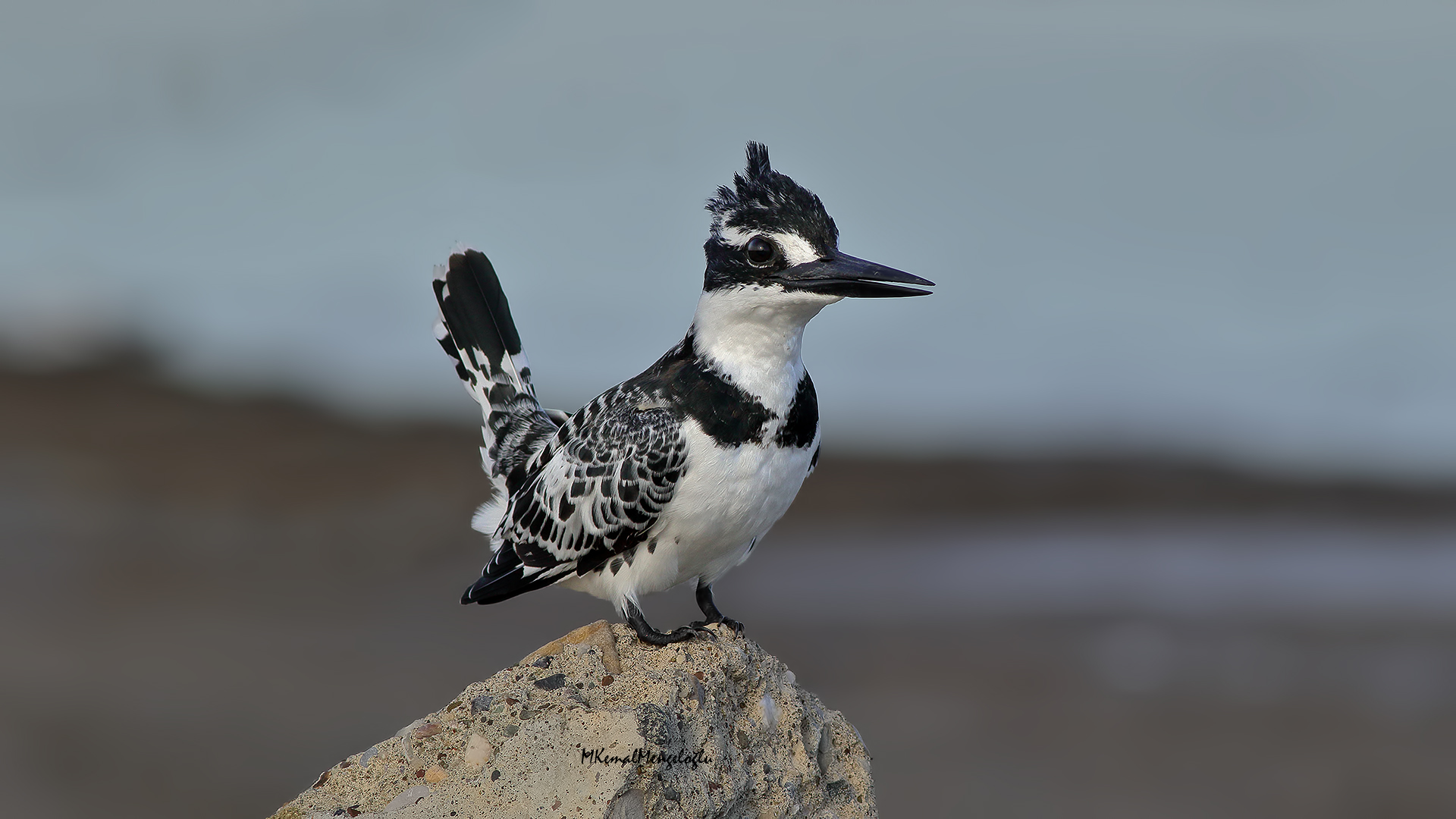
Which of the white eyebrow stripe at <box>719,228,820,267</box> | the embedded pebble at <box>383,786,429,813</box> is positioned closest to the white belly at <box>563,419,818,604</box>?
the white eyebrow stripe at <box>719,228,820,267</box>

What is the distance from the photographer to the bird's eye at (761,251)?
15.2ft

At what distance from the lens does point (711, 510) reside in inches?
189

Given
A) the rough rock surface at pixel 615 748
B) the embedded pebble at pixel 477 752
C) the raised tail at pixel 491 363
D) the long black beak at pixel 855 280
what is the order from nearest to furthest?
1. the rough rock surface at pixel 615 748
2. the embedded pebble at pixel 477 752
3. the long black beak at pixel 855 280
4. the raised tail at pixel 491 363

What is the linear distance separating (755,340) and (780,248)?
395 millimetres

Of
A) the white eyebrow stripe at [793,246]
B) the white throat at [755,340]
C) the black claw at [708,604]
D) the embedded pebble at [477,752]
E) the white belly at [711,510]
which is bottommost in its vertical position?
the embedded pebble at [477,752]

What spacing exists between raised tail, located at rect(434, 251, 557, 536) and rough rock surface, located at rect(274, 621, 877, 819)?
4.44 ft

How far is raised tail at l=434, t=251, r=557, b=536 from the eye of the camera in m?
5.98

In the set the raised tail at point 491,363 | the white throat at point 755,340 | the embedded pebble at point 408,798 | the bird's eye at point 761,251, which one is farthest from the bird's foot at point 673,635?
the bird's eye at point 761,251

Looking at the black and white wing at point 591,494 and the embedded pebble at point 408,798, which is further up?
the black and white wing at point 591,494

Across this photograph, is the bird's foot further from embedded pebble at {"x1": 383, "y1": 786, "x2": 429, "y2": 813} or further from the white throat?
embedded pebble at {"x1": 383, "y1": 786, "x2": 429, "y2": 813}

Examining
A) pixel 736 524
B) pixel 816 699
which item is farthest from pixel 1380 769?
pixel 736 524

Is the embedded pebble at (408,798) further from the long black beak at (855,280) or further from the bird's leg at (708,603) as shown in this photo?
the long black beak at (855,280)

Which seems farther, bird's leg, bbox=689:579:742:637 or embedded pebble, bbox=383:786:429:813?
bird's leg, bbox=689:579:742:637

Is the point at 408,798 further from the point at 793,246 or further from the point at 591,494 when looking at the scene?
the point at 793,246
